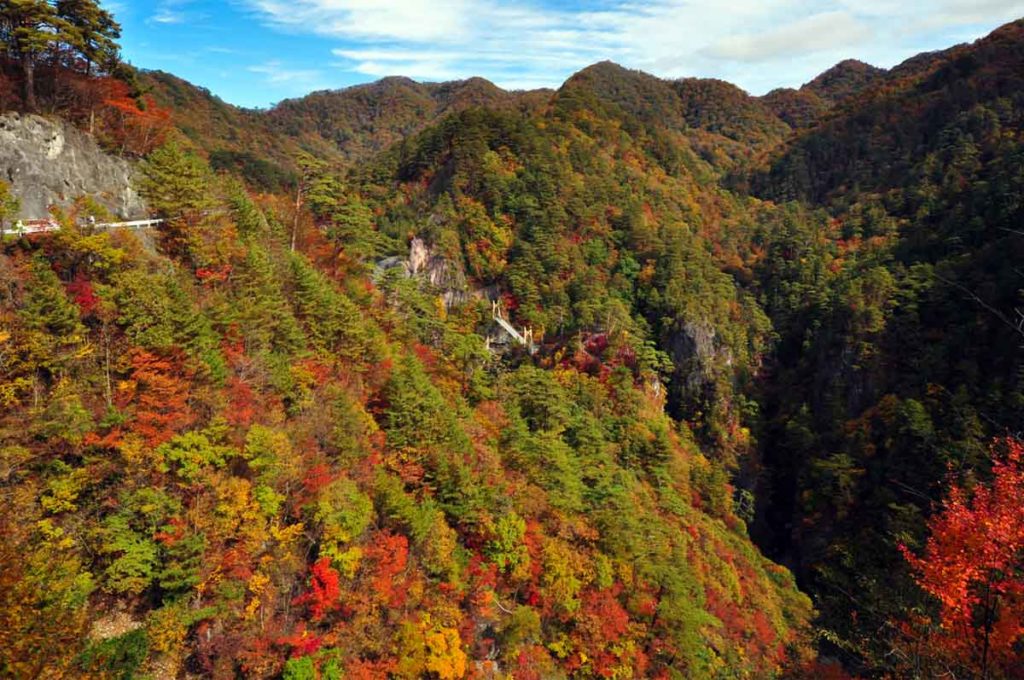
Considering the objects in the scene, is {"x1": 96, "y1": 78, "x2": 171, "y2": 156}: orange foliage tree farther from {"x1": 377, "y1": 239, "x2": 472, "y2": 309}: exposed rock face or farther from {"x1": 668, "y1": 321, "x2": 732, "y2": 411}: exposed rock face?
{"x1": 668, "y1": 321, "x2": 732, "y2": 411}: exposed rock face

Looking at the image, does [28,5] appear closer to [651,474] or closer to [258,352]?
[258,352]

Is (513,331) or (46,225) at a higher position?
(46,225)

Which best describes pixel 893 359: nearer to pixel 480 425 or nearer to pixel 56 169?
pixel 480 425

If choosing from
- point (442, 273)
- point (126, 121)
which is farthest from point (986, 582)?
point (442, 273)

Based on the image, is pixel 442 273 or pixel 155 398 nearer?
pixel 155 398

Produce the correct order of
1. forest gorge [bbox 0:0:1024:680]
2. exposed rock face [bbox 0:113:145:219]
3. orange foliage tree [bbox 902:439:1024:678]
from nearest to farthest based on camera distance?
orange foliage tree [bbox 902:439:1024:678] → forest gorge [bbox 0:0:1024:680] → exposed rock face [bbox 0:113:145:219]

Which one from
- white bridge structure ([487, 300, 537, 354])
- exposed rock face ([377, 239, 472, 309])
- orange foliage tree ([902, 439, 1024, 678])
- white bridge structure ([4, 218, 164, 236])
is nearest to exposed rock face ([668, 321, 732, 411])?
white bridge structure ([487, 300, 537, 354])
